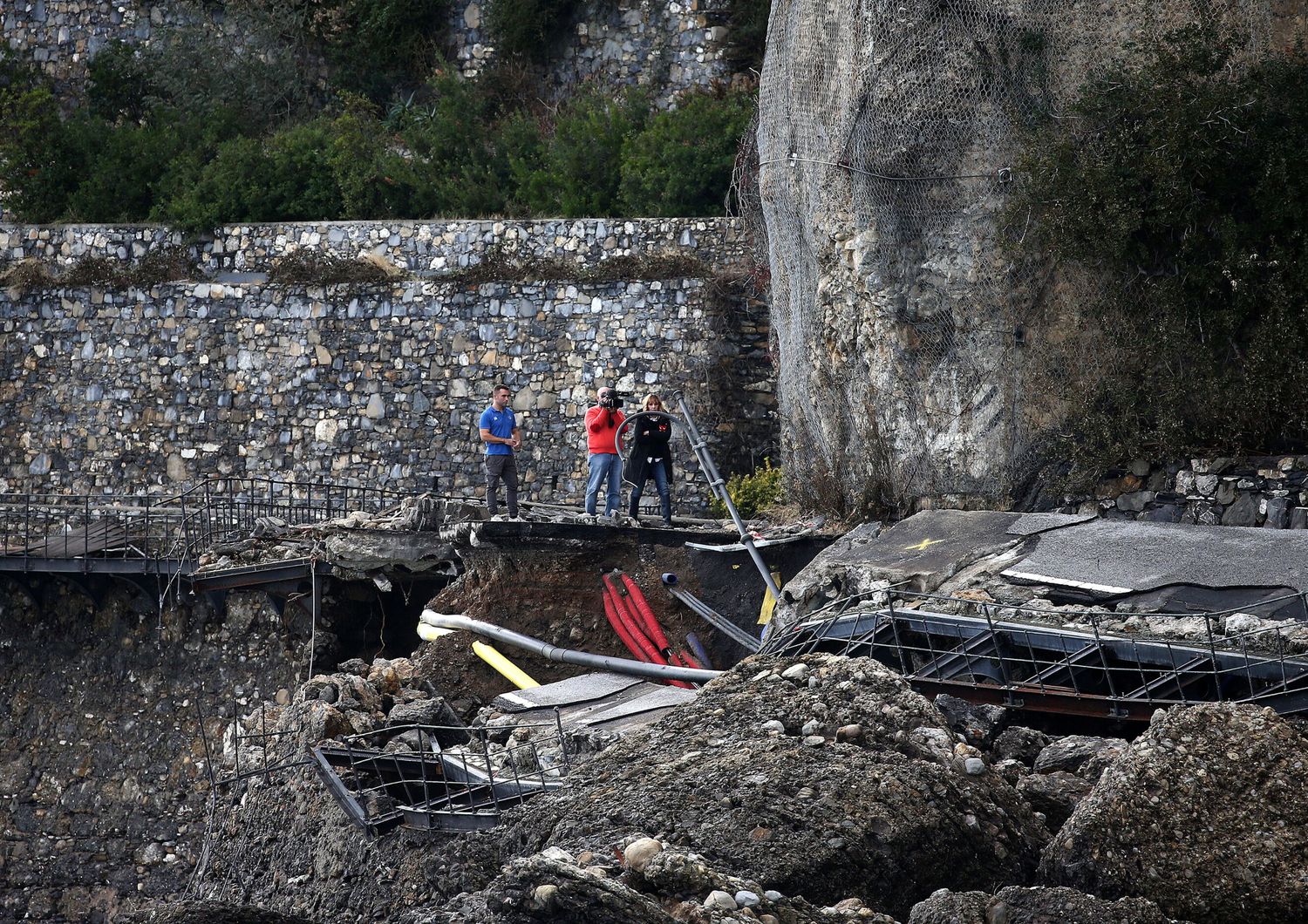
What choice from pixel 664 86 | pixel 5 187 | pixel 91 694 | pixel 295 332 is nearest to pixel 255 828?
pixel 91 694

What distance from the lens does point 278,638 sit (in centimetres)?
1592

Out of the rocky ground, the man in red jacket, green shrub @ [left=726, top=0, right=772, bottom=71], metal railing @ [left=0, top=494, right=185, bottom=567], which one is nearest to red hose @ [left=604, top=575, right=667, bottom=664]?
the man in red jacket

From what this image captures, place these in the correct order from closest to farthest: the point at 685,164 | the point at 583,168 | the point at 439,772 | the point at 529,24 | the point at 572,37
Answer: the point at 439,772, the point at 685,164, the point at 583,168, the point at 529,24, the point at 572,37

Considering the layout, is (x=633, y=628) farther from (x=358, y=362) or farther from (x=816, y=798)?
(x=816, y=798)

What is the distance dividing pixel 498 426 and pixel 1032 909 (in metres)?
9.86

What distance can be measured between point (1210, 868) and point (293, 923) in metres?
3.37

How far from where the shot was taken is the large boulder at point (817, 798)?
21.2 ft

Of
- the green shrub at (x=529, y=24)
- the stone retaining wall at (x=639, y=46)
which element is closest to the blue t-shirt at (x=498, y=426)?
the stone retaining wall at (x=639, y=46)

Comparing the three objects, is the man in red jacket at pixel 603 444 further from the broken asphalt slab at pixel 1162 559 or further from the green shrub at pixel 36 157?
the green shrub at pixel 36 157

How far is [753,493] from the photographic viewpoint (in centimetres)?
1681

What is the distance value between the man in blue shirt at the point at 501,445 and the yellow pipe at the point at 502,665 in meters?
1.53

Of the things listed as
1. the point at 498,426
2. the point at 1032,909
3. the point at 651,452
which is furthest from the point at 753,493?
the point at 1032,909

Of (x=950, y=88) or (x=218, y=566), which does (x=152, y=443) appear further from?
(x=950, y=88)

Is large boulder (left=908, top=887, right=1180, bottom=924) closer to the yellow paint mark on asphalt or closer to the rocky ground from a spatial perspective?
the rocky ground
